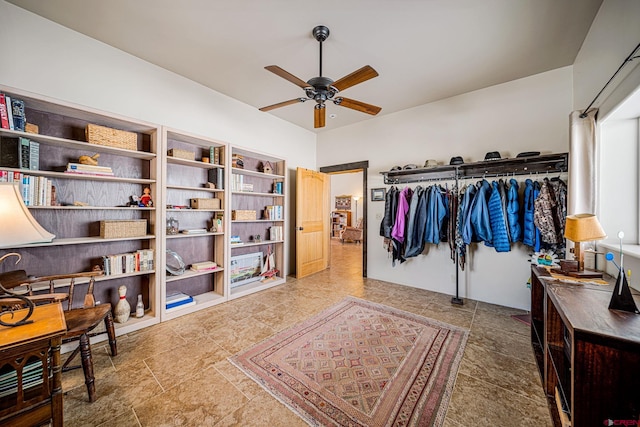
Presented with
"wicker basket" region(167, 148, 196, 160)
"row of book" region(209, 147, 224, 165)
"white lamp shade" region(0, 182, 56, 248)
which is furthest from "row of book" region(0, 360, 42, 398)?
"row of book" region(209, 147, 224, 165)

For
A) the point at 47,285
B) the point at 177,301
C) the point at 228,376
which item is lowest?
the point at 228,376

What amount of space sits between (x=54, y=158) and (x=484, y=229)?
491cm

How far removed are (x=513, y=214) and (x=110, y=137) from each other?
15.5 feet

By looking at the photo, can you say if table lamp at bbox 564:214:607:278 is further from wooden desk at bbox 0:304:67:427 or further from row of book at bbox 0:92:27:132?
row of book at bbox 0:92:27:132

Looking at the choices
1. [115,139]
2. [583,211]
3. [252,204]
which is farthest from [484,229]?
[115,139]

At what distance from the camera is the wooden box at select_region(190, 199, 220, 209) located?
3145 mm

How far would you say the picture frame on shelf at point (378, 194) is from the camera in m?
4.32

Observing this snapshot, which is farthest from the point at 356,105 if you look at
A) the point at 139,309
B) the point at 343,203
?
the point at 343,203

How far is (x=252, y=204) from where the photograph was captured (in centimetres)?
413

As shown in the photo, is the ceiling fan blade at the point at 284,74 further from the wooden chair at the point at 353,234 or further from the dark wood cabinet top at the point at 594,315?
the wooden chair at the point at 353,234

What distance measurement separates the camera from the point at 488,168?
3.24 metres

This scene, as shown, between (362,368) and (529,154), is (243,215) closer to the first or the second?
(362,368)

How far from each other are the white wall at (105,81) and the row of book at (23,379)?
243 cm

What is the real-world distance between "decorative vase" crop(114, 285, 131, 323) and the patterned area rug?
143 cm
